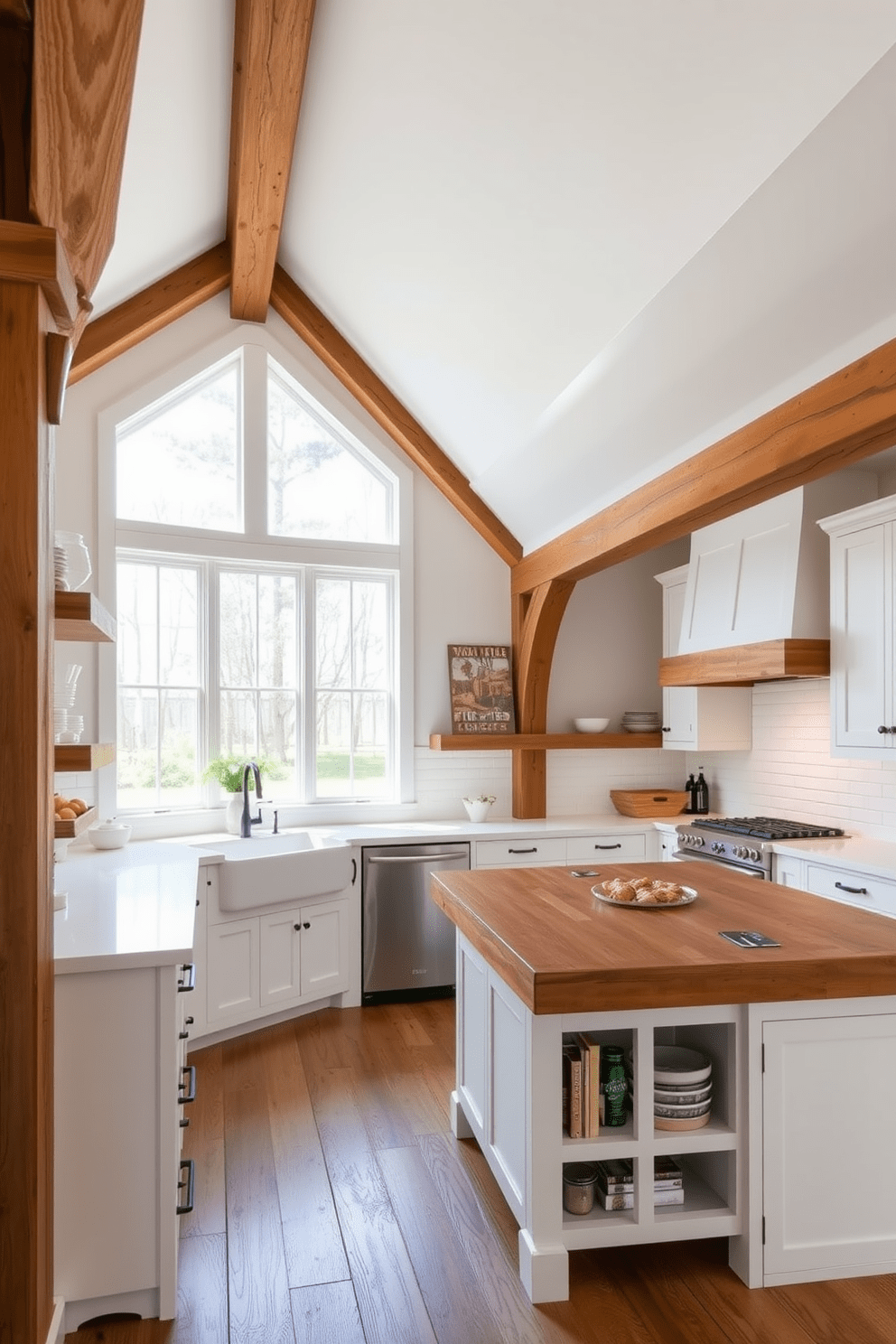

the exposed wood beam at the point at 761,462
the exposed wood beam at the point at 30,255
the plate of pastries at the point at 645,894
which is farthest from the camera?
the plate of pastries at the point at 645,894

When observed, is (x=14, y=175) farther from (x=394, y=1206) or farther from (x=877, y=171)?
(x=394, y=1206)

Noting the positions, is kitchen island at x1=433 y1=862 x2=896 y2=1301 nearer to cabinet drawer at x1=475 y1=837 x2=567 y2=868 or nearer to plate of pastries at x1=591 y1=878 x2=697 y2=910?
plate of pastries at x1=591 y1=878 x2=697 y2=910

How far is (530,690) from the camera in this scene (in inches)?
225

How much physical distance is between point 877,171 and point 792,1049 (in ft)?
7.42

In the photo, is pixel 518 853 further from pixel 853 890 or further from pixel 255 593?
pixel 255 593

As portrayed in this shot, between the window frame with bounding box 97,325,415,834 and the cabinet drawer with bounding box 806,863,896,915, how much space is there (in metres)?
2.46

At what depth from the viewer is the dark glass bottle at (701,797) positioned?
591cm

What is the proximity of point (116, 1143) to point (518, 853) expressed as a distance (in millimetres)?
3076

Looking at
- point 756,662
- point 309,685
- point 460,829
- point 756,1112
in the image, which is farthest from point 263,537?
point 756,1112

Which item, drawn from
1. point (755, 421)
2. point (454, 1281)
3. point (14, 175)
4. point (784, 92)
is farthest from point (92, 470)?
point (454, 1281)

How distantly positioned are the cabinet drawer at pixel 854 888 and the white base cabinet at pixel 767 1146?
1322mm

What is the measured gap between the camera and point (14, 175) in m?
1.94

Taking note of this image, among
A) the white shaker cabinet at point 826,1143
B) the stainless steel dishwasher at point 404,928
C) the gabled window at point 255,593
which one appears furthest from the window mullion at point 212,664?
→ the white shaker cabinet at point 826,1143

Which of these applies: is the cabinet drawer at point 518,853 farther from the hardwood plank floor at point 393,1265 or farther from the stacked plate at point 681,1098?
the stacked plate at point 681,1098
